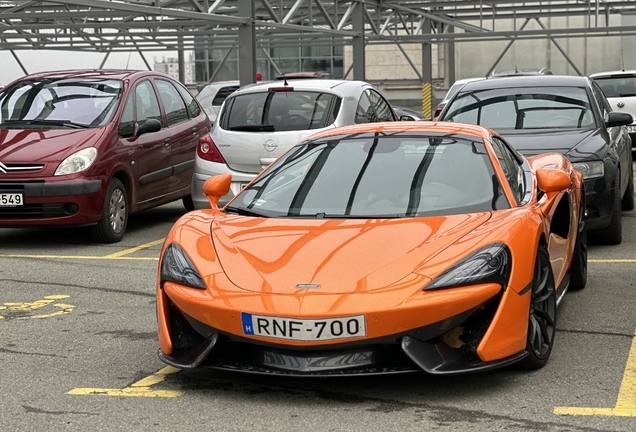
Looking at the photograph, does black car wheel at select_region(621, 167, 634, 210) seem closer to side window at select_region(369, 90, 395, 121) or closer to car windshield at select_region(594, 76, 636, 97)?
side window at select_region(369, 90, 395, 121)

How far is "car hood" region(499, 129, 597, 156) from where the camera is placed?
333 inches

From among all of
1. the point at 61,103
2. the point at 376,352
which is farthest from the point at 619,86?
the point at 376,352

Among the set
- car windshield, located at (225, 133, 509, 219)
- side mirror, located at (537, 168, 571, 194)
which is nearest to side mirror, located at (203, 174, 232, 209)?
car windshield, located at (225, 133, 509, 219)

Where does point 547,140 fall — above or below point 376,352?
above

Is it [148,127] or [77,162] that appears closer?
[77,162]

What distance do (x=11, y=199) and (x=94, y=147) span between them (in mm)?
874

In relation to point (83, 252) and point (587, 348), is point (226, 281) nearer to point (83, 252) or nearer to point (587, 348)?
point (587, 348)

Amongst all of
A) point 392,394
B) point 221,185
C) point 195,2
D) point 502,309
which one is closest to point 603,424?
point 502,309

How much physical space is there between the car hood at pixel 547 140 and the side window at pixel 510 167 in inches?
89.8

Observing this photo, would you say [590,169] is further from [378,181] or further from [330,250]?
[330,250]

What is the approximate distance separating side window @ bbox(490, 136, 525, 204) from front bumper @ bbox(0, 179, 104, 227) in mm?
4570

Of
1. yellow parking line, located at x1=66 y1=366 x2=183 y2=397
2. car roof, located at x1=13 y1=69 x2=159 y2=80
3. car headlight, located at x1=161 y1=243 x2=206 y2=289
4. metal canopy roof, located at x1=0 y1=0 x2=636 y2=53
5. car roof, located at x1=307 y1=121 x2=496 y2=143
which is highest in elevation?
metal canopy roof, located at x1=0 y1=0 x2=636 y2=53

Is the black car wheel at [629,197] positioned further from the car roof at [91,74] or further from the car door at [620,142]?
the car roof at [91,74]

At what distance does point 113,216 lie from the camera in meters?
10.0
